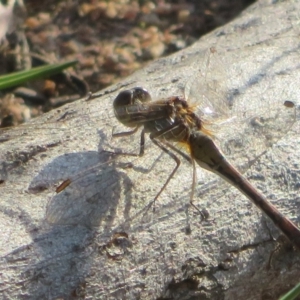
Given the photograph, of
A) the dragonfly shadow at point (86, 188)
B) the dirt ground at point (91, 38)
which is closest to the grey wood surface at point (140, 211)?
the dragonfly shadow at point (86, 188)

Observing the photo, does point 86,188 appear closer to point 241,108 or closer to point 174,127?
point 174,127

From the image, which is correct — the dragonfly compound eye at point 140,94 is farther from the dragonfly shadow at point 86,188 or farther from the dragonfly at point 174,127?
the dragonfly shadow at point 86,188

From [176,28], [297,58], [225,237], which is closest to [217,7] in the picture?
[176,28]

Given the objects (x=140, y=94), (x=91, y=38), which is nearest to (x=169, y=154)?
(x=140, y=94)

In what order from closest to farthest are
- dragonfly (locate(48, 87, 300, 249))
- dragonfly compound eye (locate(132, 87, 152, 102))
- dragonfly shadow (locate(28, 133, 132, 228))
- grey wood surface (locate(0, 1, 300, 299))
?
grey wood surface (locate(0, 1, 300, 299))
dragonfly shadow (locate(28, 133, 132, 228))
dragonfly (locate(48, 87, 300, 249))
dragonfly compound eye (locate(132, 87, 152, 102))

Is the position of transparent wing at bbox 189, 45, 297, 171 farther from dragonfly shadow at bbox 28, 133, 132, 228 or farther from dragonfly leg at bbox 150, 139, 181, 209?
dragonfly shadow at bbox 28, 133, 132, 228

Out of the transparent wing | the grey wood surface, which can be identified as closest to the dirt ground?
the grey wood surface
